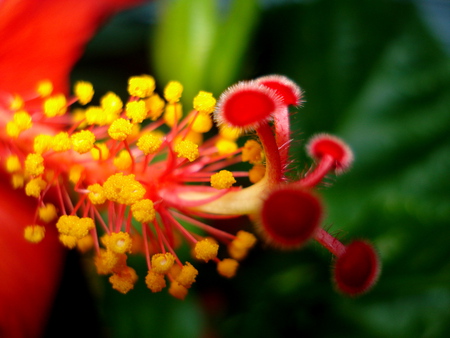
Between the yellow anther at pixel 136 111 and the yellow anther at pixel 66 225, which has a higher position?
the yellow anther at pixel 136 111

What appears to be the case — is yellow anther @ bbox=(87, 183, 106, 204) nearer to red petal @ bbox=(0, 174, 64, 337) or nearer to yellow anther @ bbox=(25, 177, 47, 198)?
yellow anther @ bbox=(25, 177, 47, 198)

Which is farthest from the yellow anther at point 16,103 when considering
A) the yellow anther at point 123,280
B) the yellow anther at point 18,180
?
the yellow anther at point 123,280

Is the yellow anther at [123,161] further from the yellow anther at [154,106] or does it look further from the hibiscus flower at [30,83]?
the hibiscus flower at [30,83]

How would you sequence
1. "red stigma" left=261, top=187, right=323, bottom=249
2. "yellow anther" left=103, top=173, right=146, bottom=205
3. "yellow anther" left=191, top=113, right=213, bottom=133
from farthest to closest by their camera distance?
"yellow anther" left=191, top=113, right=213, bottom=133, "yellow anther" left=103, top=173, right=146, bottom=205, "red stigma" left=261, top=187, right=323, bottom=249

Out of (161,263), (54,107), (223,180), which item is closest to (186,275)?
(161,263)

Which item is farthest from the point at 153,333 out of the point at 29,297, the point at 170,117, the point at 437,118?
the point at 437,118

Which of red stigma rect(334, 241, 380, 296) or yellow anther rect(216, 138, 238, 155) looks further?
yellow anther rect(216, 138, 238, 155)

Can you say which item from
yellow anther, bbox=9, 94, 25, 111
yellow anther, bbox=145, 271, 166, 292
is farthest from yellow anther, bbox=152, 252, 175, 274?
yellow anther, bbox=9, 94, 25, 111
